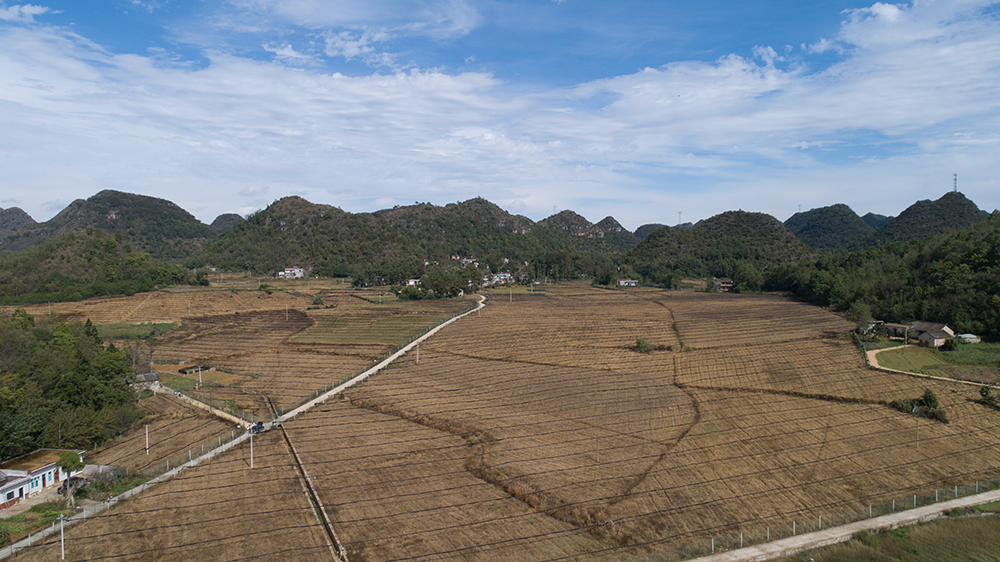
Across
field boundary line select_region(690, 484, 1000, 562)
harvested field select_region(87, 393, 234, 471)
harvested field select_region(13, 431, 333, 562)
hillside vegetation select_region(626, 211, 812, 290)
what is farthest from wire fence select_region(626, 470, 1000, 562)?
hillside vegetation select_region(626, 211, 812, 290)

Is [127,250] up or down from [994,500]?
up

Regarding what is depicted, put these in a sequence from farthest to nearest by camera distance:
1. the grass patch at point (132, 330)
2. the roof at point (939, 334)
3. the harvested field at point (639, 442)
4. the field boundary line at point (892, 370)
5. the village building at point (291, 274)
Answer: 1. the village building at point (291, 274)
2. the grass patch at point (132, 330)
3. the roof at point (939, 334)
4. the field boundary line at point (892, 370)
5. the harvested field at point (639, 442)

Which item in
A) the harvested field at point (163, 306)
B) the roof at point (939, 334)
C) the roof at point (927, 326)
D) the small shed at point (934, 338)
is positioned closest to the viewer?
the small shed at point (934, 338)

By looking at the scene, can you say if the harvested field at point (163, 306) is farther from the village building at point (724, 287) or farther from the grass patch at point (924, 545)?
Answer: the village building at point (724, 287)

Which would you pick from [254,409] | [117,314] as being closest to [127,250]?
[117,314]

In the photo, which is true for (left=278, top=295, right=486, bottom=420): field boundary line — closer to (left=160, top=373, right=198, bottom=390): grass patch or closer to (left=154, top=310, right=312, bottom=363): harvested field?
(left=160, top=373, right=198, bottom=390): grass patch

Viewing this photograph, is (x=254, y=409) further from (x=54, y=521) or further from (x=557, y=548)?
(x=557, y=548)

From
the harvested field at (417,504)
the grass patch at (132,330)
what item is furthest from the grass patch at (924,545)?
the grass patch at (132,330)
